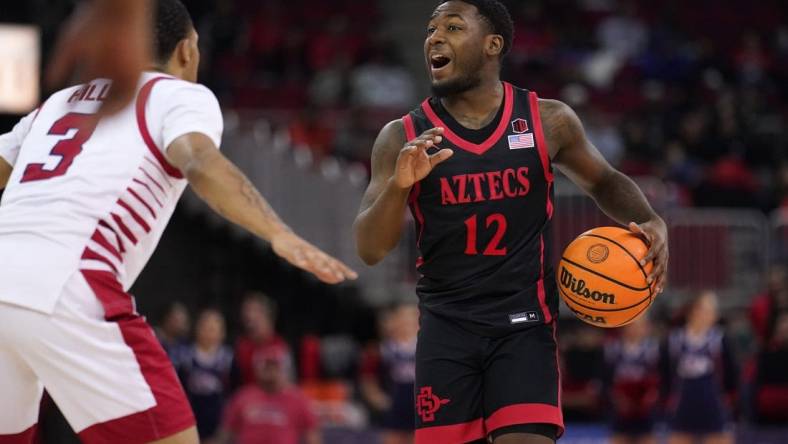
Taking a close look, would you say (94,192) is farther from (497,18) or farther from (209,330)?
(209,330)

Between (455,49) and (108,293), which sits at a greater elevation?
(455,49)

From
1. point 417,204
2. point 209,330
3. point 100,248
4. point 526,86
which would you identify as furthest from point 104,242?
point 526,86

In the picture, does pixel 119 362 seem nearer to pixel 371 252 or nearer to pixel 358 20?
pixel 371 252

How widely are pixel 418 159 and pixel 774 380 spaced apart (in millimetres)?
9969

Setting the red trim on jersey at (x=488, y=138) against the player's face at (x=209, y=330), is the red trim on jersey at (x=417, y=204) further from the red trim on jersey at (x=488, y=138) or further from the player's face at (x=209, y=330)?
the player's face at (x=209, y=330)

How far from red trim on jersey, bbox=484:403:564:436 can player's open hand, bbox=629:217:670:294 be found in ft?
2.24

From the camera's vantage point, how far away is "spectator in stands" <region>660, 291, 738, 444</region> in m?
13.8

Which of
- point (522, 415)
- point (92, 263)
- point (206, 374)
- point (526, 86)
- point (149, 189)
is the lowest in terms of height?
point (206, 374)

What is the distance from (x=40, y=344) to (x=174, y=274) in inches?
480

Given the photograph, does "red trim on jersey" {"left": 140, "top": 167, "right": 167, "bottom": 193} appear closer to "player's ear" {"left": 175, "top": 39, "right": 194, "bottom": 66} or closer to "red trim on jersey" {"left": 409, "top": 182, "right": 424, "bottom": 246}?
"player's ear" {"left": 175, "top": 39, "right": 194, "bottom": 66}

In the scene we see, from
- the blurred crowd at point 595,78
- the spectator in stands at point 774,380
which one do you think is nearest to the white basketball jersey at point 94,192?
the spectator in stands at point 774,380

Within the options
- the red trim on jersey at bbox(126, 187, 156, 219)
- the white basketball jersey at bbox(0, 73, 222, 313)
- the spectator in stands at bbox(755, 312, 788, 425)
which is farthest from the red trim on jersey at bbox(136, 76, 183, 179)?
the spectator in stands at bbox(755, 312, 788, 425)

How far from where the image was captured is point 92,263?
4570 mm

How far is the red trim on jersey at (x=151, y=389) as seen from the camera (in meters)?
4.50
